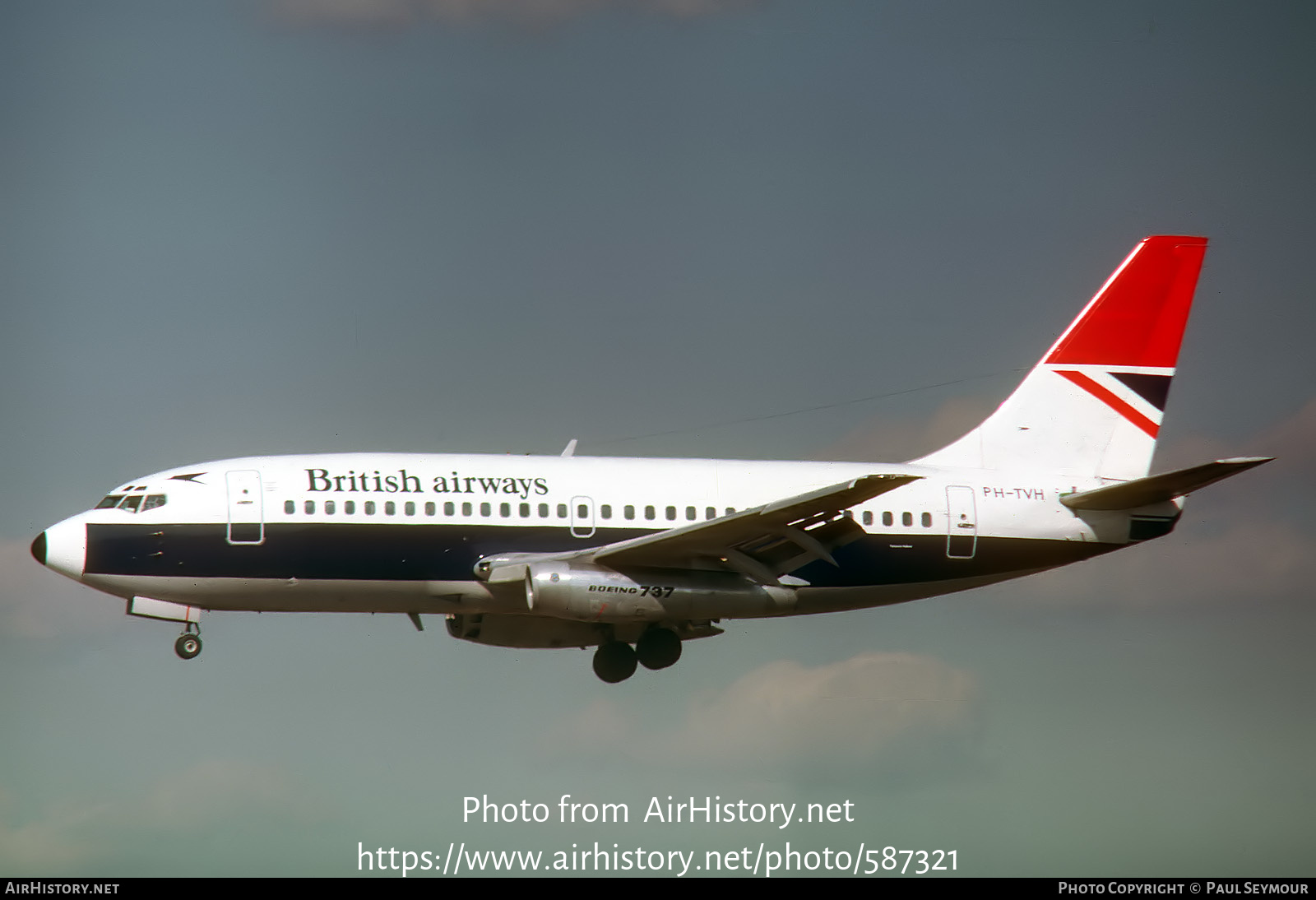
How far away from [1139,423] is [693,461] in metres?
12.2

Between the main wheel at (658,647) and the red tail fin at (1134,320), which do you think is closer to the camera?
the main wheel at (658,647)

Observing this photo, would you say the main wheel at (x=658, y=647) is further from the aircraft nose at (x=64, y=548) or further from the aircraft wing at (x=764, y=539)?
the aircraft nose at (x=64, y=548)

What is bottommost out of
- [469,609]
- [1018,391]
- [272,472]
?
[469,609]

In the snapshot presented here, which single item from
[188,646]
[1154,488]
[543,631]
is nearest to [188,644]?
[188,646]

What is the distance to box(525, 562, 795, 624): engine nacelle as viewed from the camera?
36.0m

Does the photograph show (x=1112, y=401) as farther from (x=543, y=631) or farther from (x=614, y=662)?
(x=543, y=631)

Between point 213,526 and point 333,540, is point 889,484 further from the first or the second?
point 213,526

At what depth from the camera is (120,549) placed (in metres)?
35.8

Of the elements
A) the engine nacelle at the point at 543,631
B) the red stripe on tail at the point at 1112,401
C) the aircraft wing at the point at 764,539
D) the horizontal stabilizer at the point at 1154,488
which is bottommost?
the engine nacelle at the point at 543,631

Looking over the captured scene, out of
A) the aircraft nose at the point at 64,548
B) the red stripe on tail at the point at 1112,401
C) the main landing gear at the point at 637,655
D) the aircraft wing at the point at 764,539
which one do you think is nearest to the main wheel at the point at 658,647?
the main landing gear at the point at 637,655

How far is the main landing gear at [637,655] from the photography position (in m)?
40.5

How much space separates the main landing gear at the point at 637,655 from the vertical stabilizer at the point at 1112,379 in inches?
355

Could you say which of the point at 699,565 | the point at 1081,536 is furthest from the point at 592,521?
the point at 1081,536

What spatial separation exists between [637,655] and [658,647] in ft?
4.75
